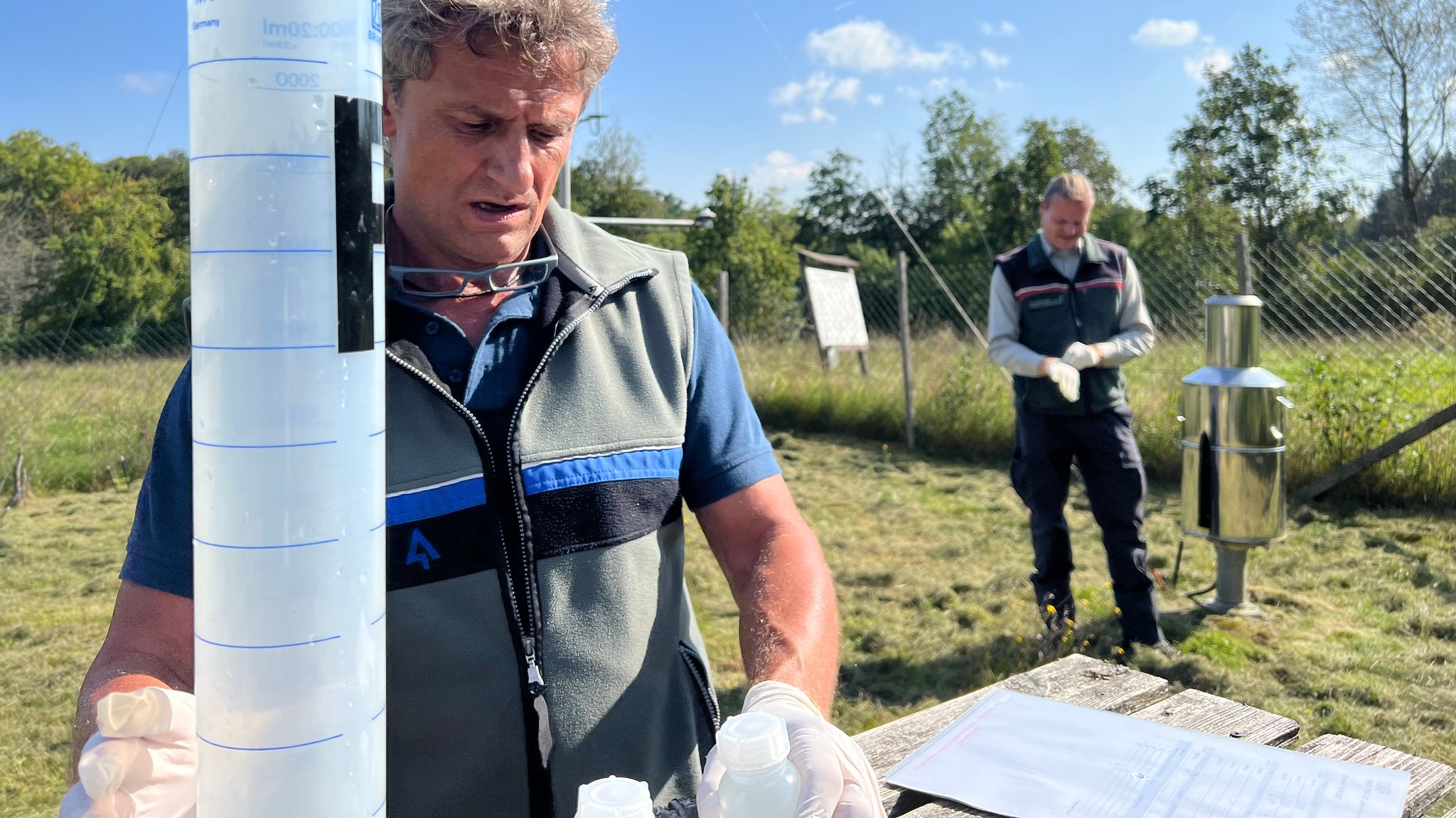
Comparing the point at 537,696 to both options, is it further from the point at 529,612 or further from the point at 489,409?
the point at 489,409

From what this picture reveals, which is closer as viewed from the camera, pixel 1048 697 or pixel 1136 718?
pixel 1136 718

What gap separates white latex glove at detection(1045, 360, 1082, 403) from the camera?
433cm

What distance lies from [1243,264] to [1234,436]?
3.36 meters

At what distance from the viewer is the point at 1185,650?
4520 millimetres

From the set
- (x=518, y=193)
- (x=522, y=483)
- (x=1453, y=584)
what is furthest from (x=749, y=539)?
(x=1453, y=584)

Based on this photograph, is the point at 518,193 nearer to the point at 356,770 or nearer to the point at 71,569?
the point at 356,770

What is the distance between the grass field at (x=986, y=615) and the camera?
3.96m

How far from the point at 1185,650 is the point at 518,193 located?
4171mm

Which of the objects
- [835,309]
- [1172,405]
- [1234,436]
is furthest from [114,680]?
[835,309]

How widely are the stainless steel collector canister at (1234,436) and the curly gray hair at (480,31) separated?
13.3 ft

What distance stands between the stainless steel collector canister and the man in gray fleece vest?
3739mm

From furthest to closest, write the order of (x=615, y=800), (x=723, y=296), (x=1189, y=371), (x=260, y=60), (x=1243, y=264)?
Result: (x=723, y=296)
(x=1189, y=371)
(x=1243, y=264)
(x=615, y=800)
(x=260, y=60)

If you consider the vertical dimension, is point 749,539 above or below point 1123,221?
below

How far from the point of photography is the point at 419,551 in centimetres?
132
